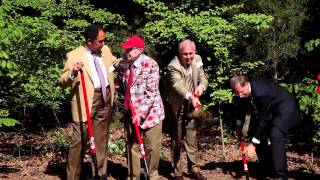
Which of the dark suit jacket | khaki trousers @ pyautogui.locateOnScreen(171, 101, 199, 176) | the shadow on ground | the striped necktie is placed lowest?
the shadow on ground

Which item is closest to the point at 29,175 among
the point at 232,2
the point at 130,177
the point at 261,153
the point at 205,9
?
the point at 130,177

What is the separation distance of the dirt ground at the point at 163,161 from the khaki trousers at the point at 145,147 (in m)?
0.85

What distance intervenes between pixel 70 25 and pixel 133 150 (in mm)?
A: 3079

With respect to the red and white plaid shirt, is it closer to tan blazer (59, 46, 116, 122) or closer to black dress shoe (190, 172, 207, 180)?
tan blazer (59, 46, 116, 122)

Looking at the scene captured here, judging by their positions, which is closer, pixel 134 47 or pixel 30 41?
pixel 134 47

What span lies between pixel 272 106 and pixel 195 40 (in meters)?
2.52

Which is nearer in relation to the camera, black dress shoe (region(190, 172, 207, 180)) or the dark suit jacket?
the dark suit jacket

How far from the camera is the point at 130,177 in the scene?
5.80m

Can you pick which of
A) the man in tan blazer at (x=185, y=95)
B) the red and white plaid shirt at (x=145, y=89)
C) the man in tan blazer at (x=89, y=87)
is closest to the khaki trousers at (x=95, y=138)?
the man in tan blazer at (x=89, y=87)

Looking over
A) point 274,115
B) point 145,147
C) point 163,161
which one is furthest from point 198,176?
point 274,115

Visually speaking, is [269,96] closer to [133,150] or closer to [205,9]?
[133,150]

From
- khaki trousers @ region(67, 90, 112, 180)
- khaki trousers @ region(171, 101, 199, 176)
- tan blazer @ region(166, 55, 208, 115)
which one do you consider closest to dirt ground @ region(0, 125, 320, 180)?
khaki trousers @ region(171, 101, 199, 176)

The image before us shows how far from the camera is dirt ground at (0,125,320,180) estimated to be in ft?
21.8

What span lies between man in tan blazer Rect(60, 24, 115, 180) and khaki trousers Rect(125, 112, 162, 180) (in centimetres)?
35
